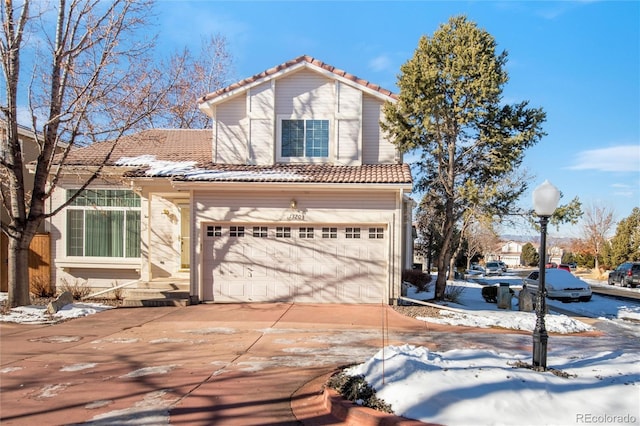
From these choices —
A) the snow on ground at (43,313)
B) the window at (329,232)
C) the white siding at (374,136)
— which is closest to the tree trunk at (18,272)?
the snow on ground at (43,313)

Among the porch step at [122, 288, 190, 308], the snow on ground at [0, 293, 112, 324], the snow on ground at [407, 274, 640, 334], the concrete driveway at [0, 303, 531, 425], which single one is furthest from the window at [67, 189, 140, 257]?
the snow on ground at [407, 274, 640, 334]

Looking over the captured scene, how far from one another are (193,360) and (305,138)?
935 cm

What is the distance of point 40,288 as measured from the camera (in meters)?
15.9

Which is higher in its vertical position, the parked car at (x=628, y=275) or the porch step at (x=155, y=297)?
the porch step at (x=155, y=297)

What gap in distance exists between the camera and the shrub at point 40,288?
621 inches

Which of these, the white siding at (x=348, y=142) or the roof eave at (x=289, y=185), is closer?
the roof eave at (x=289, y=185)

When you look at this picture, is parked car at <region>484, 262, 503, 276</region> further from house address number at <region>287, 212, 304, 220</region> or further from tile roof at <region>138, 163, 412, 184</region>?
house address number at <region>287, 212, 304, 220</region>

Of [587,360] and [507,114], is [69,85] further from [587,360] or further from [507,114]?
[587,360]

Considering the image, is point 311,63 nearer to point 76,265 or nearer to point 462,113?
point 462,113

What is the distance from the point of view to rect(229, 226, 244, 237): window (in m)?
14.5

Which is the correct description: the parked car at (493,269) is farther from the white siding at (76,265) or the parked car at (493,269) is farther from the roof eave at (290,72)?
the white siding at (76,265)

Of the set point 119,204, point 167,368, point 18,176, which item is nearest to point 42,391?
point 167,368

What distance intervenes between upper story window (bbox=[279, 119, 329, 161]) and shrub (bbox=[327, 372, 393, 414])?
400 inches

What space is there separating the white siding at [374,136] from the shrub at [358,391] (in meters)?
10.2
